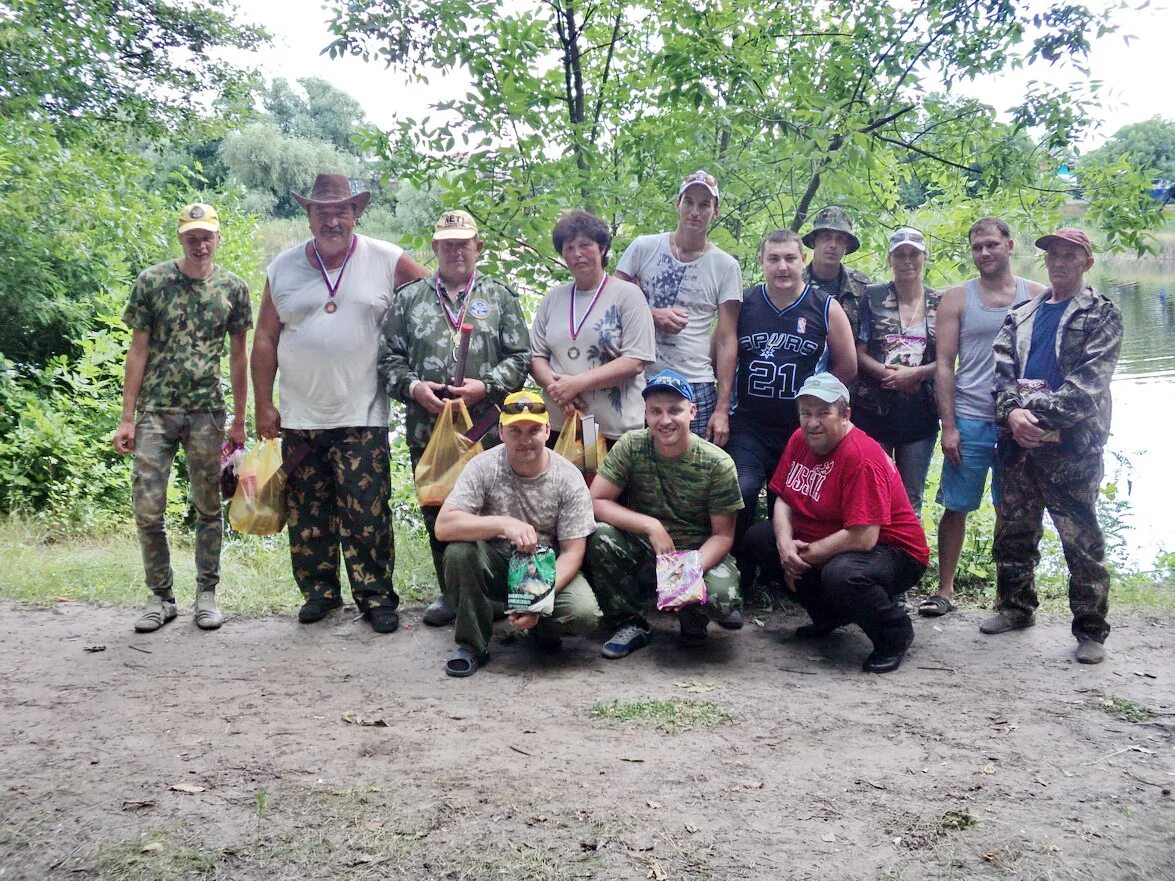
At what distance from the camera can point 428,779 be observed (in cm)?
310

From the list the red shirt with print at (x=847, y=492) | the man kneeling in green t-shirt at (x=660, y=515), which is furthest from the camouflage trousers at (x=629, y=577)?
the red shirt with print at (x=847, y=492)

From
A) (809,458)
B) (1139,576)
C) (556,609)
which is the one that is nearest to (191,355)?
(556,609)

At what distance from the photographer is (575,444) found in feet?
15.3

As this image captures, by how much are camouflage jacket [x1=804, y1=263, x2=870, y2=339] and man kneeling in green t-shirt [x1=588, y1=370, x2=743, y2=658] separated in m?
1.11

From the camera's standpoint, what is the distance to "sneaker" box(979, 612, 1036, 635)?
467 cm

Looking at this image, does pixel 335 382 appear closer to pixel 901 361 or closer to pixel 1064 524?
pixel 901 361

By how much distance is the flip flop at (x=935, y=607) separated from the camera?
494 cm

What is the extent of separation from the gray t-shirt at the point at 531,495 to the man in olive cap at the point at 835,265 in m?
1.72

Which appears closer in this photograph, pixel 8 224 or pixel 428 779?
pixel 428 779

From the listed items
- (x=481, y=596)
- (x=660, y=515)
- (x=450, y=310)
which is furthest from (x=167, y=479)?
(x=660, y=515)

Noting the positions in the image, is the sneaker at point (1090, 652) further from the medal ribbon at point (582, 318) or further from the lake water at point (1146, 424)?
the medal ribbon at point (582, 318)

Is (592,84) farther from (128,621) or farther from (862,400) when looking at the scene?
(128,621)

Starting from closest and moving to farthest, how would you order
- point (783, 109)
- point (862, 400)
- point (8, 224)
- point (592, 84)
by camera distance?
point (862, 400) < point (783, 109) < point (592, 84) < point (8, 224)

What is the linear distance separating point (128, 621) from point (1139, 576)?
607 cm
